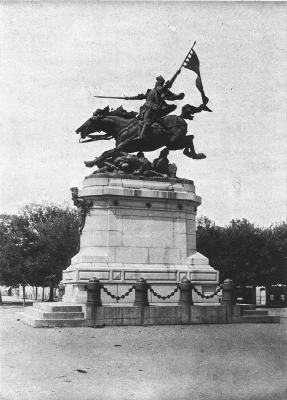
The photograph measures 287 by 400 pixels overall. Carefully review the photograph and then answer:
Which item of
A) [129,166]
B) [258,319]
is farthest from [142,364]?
[129,166]

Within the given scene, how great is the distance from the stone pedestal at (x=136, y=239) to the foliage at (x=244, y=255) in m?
24.8

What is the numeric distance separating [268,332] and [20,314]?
27.4 feet

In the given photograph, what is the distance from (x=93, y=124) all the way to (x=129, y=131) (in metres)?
1.31

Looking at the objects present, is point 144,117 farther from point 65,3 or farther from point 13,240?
point 13,240

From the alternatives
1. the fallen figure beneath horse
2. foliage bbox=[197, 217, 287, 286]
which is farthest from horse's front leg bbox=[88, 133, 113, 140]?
foliage bbox=[197, 217, 287, 286]

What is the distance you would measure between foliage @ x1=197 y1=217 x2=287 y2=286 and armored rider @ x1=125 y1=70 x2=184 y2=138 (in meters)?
24.9

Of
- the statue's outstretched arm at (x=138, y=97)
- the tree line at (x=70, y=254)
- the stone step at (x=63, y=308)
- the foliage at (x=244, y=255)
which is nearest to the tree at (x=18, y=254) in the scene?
the tree line at (x=70, y=254)

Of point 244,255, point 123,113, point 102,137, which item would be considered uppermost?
point 123,113

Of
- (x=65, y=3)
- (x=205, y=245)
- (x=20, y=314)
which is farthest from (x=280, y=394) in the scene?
(x=205, y=245)

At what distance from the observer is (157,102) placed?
19453mm

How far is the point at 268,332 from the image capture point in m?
14.7

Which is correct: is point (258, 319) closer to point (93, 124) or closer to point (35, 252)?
point (93, 124)

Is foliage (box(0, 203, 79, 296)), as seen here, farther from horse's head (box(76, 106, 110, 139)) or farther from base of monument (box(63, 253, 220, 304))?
base of monument (box(63, 253, 220, 304))

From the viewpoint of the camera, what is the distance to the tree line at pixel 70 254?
43281mm
